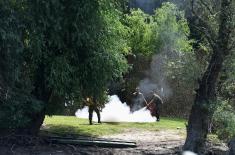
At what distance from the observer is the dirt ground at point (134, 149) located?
14609 mm

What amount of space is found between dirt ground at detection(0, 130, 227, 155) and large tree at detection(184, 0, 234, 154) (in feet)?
3.16

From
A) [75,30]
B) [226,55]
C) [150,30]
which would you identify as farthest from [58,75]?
[150,30]

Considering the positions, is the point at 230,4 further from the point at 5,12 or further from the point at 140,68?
the point at 140,68

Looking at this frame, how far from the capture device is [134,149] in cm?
1617

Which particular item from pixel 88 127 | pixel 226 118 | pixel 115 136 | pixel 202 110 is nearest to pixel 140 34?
pixel 88 127

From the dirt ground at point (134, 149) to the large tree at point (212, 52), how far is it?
3.16 feet

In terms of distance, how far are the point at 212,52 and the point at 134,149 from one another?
372 cm

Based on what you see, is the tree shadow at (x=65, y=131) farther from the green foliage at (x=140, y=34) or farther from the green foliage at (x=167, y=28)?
the green foliage at (x=167, y=28)

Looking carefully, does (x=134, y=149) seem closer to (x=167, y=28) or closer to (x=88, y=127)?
(x=88, y=127)

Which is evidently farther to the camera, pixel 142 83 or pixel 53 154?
pixel 142 83

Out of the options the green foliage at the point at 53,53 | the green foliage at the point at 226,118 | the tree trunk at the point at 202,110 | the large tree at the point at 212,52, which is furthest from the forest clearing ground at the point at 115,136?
the green foliage at the point at 226,118

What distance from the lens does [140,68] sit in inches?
Result: 1294

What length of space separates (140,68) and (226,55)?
60.1 ft

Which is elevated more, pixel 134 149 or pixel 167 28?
pixel 167 28
